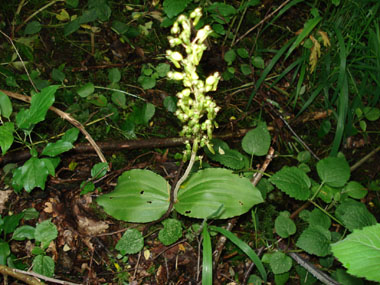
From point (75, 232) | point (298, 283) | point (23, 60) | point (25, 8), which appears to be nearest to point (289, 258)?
point (298, 283)

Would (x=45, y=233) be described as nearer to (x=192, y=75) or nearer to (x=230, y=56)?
(x=192, y=75)

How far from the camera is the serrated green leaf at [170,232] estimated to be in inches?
108

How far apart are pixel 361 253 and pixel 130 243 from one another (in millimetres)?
1783

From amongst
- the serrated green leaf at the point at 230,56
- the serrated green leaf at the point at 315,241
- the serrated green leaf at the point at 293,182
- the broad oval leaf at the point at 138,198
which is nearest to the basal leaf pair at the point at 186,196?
the broad oval leaf at the point at 138,198

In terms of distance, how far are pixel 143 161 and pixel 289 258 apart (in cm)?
160

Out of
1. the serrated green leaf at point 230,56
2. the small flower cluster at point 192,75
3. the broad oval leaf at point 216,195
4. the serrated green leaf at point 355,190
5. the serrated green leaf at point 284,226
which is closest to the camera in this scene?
the small flower cluster at point 192,75

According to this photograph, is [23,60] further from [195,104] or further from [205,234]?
[205,234]

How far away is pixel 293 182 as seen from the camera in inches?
113

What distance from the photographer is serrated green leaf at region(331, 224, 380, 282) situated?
58.9 inches

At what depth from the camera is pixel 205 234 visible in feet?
7.93

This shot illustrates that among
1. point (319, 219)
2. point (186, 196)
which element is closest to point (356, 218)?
point (319, 219)

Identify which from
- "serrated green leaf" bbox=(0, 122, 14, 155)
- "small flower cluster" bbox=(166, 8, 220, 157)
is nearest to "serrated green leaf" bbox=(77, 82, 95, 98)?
"serrated green leaf" bbox=(0, 122, 14, 155)

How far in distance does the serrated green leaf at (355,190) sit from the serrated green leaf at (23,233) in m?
2.87

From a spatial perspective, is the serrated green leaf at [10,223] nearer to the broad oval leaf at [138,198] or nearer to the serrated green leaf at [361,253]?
the broad oval leaf at [138,198]
